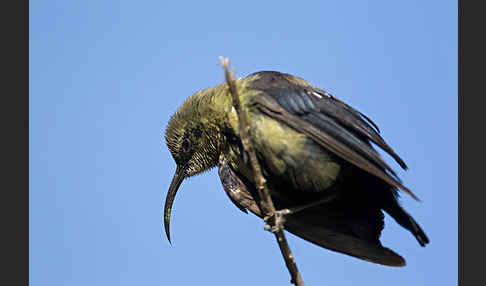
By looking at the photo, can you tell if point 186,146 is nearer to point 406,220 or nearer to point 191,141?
point 191,141

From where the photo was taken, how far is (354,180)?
5.16 metres

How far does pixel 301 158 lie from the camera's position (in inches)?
189

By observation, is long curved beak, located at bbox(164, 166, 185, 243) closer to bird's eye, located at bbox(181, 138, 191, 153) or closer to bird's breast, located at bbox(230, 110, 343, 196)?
bird's eye, located at bbox(181, 138, 191, 153)

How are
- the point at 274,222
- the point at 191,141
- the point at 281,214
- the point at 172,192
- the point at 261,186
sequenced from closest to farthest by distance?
the point at 261,186 < the point at 274,222 < the point at 281,214 < the point at 191,141 < the point at 172,192

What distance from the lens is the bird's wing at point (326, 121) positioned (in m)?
4.66

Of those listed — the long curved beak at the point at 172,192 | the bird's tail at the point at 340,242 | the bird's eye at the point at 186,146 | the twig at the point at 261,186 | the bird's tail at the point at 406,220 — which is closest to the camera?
the twig at the point at 261,186

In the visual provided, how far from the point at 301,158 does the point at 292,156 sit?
8 centimetres

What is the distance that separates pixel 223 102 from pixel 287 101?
1.98ft

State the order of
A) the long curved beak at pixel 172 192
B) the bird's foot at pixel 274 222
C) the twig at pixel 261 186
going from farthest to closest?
the long curved beak at pixel 172 192 < the bird's foot at pixel 274 222 < the twig at pixel 261 186

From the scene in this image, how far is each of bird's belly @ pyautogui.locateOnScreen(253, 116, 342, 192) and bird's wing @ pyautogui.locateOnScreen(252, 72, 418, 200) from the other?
0.27 ft

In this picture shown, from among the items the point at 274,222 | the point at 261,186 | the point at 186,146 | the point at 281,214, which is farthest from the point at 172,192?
the point at 261,186

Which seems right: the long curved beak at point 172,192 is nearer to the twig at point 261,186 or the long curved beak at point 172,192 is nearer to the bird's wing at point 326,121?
the bird's wing at point 326,121

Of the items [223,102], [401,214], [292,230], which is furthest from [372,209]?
[223,102]

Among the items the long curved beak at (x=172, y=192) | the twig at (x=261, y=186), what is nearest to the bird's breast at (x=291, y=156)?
the twig at (x=261, y=186)
